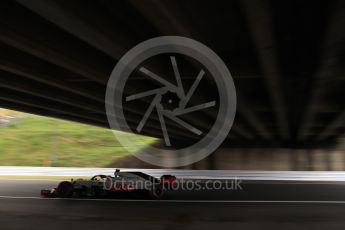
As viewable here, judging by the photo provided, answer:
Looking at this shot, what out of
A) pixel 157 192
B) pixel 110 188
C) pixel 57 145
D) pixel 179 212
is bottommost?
pixel 179 212

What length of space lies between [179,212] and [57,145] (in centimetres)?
3228

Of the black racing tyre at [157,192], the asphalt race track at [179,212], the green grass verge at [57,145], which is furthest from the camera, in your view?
the green grass verge at [57,145]

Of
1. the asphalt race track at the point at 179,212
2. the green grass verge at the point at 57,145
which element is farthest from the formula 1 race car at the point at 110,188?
the green grass verge at the point at 57,145

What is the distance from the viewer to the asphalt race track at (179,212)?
10172mm

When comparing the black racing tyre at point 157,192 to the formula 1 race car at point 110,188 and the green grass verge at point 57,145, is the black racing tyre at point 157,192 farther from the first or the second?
the green grass verge at point 57,145

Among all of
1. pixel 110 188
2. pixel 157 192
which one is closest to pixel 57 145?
pixel 110 188

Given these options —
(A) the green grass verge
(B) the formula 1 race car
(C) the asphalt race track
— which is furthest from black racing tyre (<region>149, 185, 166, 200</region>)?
(A) the green grass verge

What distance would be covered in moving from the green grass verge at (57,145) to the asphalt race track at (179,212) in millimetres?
22193

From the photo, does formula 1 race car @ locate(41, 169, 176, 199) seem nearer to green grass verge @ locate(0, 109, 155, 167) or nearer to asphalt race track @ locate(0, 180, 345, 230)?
asphalt race track @ locate(0, 180, 345, 230)

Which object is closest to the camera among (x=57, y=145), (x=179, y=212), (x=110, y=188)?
(x=179, y=212)

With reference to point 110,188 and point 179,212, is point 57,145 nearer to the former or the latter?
point 110,188

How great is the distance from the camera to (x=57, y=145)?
42.7 meters

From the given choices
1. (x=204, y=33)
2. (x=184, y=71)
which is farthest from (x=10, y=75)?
(x=204, y=33)

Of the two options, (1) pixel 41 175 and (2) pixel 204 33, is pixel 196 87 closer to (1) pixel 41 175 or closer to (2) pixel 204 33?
(2) pixel 204 33
